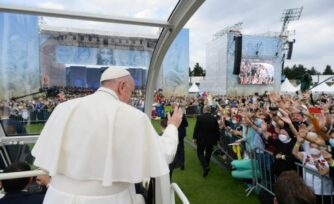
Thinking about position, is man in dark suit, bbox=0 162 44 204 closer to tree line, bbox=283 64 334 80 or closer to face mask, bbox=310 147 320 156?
face mask, bbox=310 147 320 156

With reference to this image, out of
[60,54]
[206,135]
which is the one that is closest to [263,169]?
[206,135]

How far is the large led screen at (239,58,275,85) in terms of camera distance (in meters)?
34.5

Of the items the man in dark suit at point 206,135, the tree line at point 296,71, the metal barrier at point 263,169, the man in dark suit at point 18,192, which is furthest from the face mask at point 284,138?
the tree line at point 296,71

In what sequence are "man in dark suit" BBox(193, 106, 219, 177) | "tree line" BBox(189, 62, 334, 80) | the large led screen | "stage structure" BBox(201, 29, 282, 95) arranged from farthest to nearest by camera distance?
1. "tree line" BBox(189, 62, 334, 80)
2. the large led screen
3. "stage structure" BBox(201, 29, 282, 95)
4. "man in dark suit" BBox(193, 106, 219, 177)

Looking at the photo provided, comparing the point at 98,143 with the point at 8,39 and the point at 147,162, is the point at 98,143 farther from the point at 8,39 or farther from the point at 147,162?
the point at 8,39

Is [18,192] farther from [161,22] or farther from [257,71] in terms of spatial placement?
[257,71]

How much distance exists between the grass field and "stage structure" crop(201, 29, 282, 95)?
2662 centimetres

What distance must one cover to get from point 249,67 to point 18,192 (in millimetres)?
34816

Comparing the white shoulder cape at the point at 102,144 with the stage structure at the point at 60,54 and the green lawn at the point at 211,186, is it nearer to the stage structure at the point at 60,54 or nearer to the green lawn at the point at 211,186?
the stage structure at the point at 60,54

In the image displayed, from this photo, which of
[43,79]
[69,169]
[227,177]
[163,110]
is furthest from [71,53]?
[163,110]

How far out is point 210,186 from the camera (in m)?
6.04

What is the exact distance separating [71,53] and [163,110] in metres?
15.5

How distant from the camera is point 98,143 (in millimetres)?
1967

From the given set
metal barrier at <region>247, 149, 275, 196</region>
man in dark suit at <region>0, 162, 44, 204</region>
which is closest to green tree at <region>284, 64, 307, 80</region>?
metal barrier at <region>247, 149, 275, 196</region>
